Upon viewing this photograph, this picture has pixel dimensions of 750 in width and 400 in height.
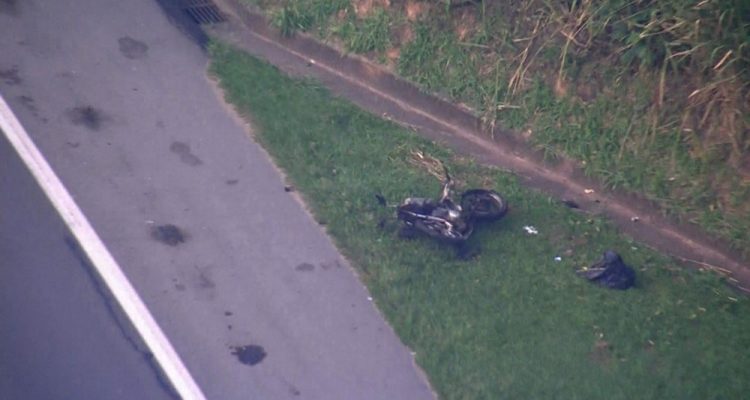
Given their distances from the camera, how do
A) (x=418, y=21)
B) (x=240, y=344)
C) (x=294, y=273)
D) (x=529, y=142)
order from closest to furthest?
(x=240, y=344), (x=294, y=273), (x=529, y=142), (x=418, y=21)

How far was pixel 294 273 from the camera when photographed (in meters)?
7.30

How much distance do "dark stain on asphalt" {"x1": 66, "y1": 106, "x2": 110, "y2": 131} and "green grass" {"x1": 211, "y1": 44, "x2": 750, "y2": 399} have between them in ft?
4.72

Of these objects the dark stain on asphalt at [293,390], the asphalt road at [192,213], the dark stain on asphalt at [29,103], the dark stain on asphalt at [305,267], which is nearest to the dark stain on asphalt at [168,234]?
the asphalt road at [192,213]

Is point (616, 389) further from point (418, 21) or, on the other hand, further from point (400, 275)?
point (418, 21)

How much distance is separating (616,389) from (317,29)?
5.45 metres

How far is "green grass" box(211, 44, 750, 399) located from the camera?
21.8ft

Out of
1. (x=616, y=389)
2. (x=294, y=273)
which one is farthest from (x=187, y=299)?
(x=616, y=389)

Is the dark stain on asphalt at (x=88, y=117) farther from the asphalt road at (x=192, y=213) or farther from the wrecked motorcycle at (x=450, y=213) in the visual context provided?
the wrecked motorcycle at (x=450, y=213)

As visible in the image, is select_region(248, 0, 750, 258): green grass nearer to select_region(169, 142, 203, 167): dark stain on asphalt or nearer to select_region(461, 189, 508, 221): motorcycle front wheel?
select_region(461, 189, 508, 221): motorcycle front wheel

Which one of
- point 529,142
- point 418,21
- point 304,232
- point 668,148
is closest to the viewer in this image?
point 304,232

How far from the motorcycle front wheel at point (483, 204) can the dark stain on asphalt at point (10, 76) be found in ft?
14.0

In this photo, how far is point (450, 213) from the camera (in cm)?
775

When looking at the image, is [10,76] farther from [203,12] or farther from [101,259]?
[101,259]

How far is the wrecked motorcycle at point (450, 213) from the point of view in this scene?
764 cm
